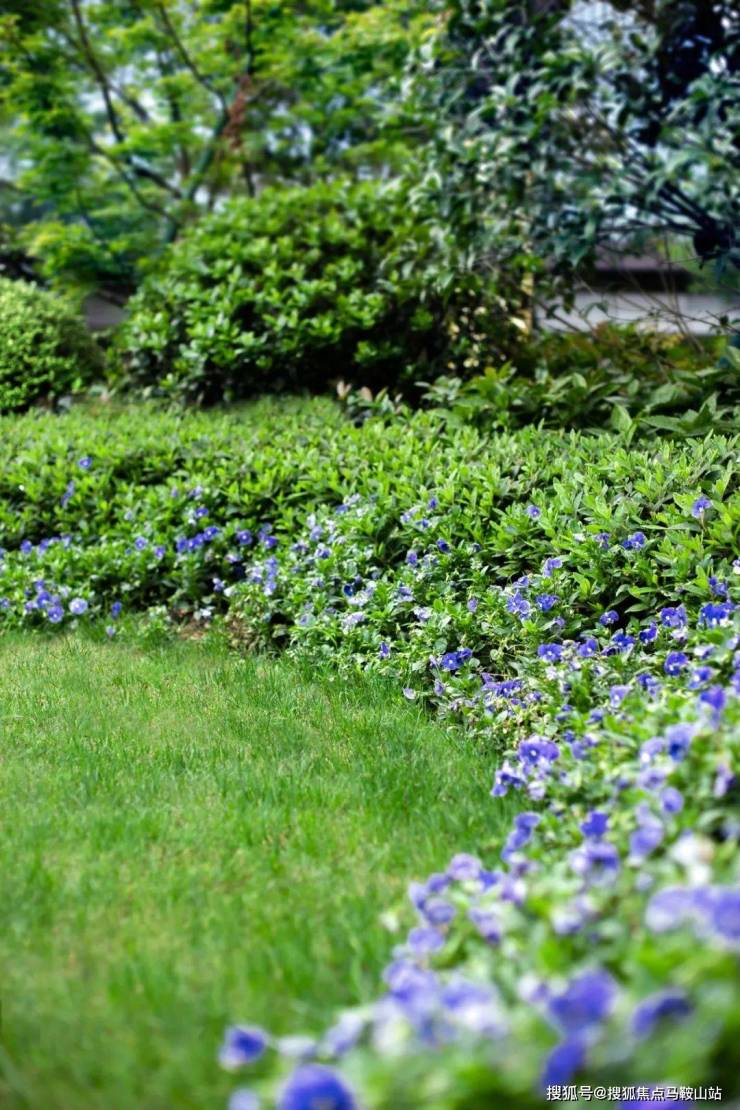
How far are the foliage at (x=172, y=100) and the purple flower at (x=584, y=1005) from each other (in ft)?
28.2

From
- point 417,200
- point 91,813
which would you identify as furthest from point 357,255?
point 91,813

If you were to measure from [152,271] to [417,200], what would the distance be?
12.5 feet

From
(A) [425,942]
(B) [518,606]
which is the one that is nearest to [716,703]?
(A) [425,942]


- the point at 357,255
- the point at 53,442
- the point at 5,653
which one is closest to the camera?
the point at 5,653

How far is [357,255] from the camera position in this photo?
7027 mm

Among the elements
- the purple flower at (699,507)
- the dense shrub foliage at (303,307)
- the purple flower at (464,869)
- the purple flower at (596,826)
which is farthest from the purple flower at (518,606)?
the dense shrub foliage at (303,307)

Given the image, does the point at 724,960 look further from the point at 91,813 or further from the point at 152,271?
the point at 152,271

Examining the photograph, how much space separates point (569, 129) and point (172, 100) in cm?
566

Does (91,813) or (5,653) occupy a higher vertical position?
(91,813)

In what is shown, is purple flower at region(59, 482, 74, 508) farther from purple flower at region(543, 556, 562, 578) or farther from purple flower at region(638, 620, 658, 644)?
purple flower at region(638, 620, 658, 644)

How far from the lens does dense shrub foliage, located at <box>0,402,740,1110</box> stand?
1.27 m

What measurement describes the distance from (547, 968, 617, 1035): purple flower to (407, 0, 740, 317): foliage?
4.77 metres

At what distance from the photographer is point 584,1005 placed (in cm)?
126

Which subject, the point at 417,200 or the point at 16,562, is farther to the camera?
the point at 417,200
